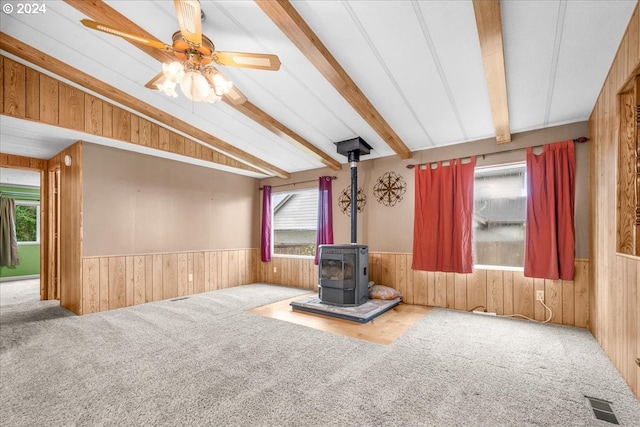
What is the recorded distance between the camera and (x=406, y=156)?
14.1ft

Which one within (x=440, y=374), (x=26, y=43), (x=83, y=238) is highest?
(x=26, y=43)

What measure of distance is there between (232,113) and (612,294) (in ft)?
13.9

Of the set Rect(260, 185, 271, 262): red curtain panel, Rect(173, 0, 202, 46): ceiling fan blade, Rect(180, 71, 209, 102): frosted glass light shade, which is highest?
Rect(173, 0, 202, 46): ceiling fan blade

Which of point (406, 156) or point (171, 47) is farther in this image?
point (406, 156)

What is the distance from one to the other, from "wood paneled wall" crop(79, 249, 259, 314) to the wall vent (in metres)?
5.07

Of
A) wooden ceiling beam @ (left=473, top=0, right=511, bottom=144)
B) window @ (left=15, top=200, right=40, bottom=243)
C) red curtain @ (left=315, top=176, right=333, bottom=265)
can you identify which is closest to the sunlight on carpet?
red curtain @ (left=315, top=176, right=333, bottom=265)

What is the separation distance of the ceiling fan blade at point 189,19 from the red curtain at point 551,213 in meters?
3.67

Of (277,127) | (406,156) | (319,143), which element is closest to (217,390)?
(277,127)

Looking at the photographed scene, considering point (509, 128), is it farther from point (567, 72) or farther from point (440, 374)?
point (440, 374)

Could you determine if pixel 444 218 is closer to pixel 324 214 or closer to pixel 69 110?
pixel 324 214

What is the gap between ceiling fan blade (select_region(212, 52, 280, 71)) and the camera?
2.02m

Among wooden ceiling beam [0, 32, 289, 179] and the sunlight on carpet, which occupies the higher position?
wooden ceiling beam [0, 32, 289, 179]

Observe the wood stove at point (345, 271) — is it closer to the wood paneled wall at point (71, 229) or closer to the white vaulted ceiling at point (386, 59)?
the white vaulted ceiling at point (386, 59)

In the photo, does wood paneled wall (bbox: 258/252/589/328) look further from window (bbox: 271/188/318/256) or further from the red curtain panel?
the red curtain panel
